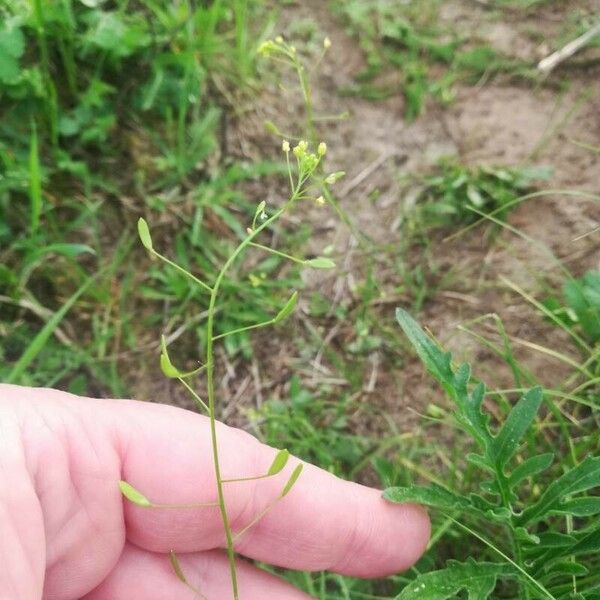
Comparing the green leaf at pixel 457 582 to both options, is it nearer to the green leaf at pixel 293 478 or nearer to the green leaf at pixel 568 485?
the green leaf at pixel 568 485

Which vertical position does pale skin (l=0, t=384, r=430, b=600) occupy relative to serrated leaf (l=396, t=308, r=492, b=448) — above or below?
below

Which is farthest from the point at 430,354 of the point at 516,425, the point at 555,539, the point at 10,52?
the point at 10,52

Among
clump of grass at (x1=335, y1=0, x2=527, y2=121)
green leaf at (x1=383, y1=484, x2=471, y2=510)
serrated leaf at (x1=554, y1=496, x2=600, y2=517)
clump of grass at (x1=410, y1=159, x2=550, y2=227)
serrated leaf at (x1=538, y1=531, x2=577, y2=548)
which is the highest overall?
clump of grass at (x1=335, y1=0, x2=527, y2=121)

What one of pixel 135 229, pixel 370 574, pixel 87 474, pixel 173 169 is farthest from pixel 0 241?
pixel 370 574

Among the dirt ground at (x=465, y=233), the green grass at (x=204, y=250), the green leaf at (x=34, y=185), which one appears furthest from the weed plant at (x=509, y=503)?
the green leaf at (x=34, y=185)

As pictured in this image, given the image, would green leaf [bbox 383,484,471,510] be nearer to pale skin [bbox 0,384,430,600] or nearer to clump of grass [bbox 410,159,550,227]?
pale skin [bbox 0,384,430,600]

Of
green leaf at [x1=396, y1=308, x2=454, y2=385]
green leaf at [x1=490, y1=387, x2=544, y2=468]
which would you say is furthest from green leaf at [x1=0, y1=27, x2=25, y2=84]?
green leaf at [x1=490, y1=387, x2=544, y2=468]
